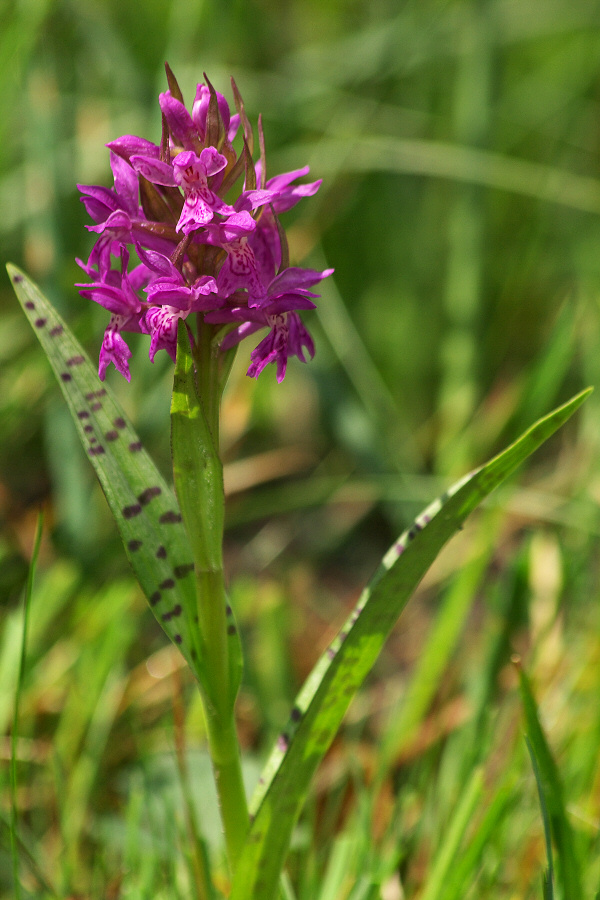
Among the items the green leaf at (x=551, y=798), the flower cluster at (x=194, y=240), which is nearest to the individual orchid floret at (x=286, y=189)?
the flower cluster at (x=194, y=240)

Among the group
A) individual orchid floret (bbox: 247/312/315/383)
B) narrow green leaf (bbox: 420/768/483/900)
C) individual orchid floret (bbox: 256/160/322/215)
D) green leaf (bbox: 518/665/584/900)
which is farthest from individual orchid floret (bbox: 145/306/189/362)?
narrow green leaf (bbox: 420/768/483/900)

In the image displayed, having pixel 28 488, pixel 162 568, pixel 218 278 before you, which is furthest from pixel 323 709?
pixel 28 488

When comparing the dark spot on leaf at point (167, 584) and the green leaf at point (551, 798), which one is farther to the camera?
the dark spot on leaf at point (167, 584)

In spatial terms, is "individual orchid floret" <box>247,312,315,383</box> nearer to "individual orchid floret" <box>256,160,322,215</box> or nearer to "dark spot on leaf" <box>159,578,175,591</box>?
"individual orchid floret" <box>256,160,322,215</box>

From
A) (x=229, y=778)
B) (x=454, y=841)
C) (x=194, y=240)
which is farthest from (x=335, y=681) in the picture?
(x=194, y=240)

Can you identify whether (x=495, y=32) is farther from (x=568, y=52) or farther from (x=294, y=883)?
(x=294, y=883)

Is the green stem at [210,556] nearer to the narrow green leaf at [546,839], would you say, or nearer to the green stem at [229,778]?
the green stem at [229,778]

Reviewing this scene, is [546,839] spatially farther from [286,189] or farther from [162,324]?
[286,189]
